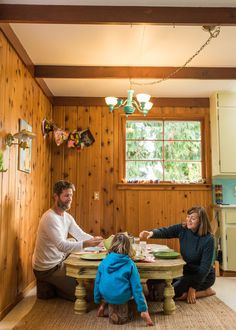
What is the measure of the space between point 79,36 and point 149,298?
8.36 feet

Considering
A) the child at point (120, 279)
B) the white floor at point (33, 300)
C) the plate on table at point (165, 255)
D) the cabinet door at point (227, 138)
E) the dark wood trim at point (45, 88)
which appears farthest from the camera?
the cabinet door at point (227, 138)

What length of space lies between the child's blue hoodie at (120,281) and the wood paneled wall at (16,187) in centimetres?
93

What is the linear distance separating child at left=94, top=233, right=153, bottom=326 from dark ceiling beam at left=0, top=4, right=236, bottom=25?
5.65ft

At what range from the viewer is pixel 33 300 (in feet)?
11.2

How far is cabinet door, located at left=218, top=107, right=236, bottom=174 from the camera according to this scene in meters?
4.72

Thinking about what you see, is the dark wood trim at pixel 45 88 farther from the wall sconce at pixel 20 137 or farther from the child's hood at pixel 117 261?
the child's hood at pixel 117 261

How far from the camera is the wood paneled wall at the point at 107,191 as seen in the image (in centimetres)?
492

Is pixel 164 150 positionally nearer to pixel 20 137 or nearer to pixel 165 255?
pixel 165 255

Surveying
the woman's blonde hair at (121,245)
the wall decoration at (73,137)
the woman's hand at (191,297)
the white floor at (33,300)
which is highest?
the wall decoration at (73,137)

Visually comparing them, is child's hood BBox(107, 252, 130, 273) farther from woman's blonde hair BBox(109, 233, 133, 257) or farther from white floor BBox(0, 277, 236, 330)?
white floor BBox(0, 277, 236, 330)

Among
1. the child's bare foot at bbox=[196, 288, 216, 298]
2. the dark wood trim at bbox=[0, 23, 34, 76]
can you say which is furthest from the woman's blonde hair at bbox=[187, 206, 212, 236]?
the dark wood trim at bbox=[0, 23, 34, 76]

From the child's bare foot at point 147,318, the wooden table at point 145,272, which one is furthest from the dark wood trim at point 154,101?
the child's bare foot at point 147,318

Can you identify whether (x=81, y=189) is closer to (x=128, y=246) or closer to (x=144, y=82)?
(x=144, y=82)

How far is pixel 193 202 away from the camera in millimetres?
4949
